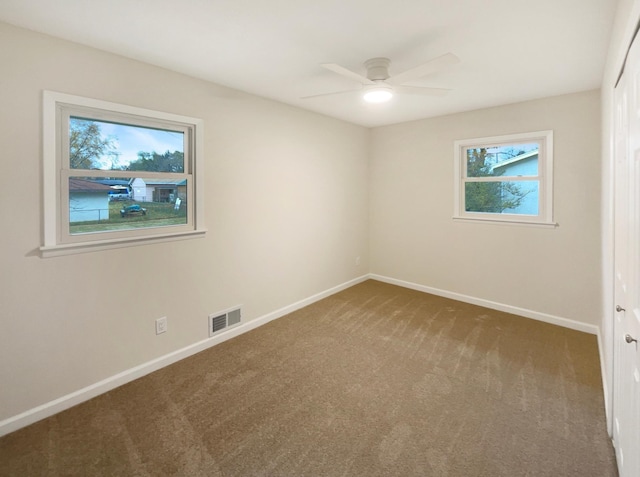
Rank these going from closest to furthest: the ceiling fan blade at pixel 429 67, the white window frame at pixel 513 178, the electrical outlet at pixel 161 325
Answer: the ceiling fan blade at pixel 429 67
the electrical outlet at pixel 161 325
the white window frame at pixel 513 178

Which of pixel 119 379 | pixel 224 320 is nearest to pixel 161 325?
pixel 119 379

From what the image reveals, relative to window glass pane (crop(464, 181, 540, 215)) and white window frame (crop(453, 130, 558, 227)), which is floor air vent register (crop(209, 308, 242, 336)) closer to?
white window frame (crop(453, 130, 558, 227))

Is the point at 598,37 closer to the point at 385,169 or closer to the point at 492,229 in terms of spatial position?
the point at 492,229

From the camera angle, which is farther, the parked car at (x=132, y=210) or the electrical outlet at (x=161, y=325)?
the electrical outlet at (x=161, y=325)

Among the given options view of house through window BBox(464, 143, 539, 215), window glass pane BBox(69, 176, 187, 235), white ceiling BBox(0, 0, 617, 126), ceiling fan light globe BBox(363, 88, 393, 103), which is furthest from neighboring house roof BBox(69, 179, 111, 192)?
view of house through window BBox(464, 143, 539, 215)

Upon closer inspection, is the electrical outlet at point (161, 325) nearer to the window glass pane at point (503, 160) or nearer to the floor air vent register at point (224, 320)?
the floor air vent register at point (224, 320)

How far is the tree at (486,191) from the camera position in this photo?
3.78 m

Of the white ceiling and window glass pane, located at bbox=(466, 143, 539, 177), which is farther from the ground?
the white ceiling

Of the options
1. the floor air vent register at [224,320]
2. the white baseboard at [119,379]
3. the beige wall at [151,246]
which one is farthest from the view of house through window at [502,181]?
the floor air vent register at [224,320]

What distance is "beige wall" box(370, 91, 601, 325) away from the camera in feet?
10.6

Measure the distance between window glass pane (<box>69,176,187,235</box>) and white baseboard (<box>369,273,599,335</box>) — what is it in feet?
10.7

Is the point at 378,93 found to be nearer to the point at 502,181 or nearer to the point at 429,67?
the point at 429,67

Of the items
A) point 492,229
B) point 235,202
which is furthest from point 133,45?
point 492,229

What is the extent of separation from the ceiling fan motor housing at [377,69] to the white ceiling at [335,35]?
0.21ft
